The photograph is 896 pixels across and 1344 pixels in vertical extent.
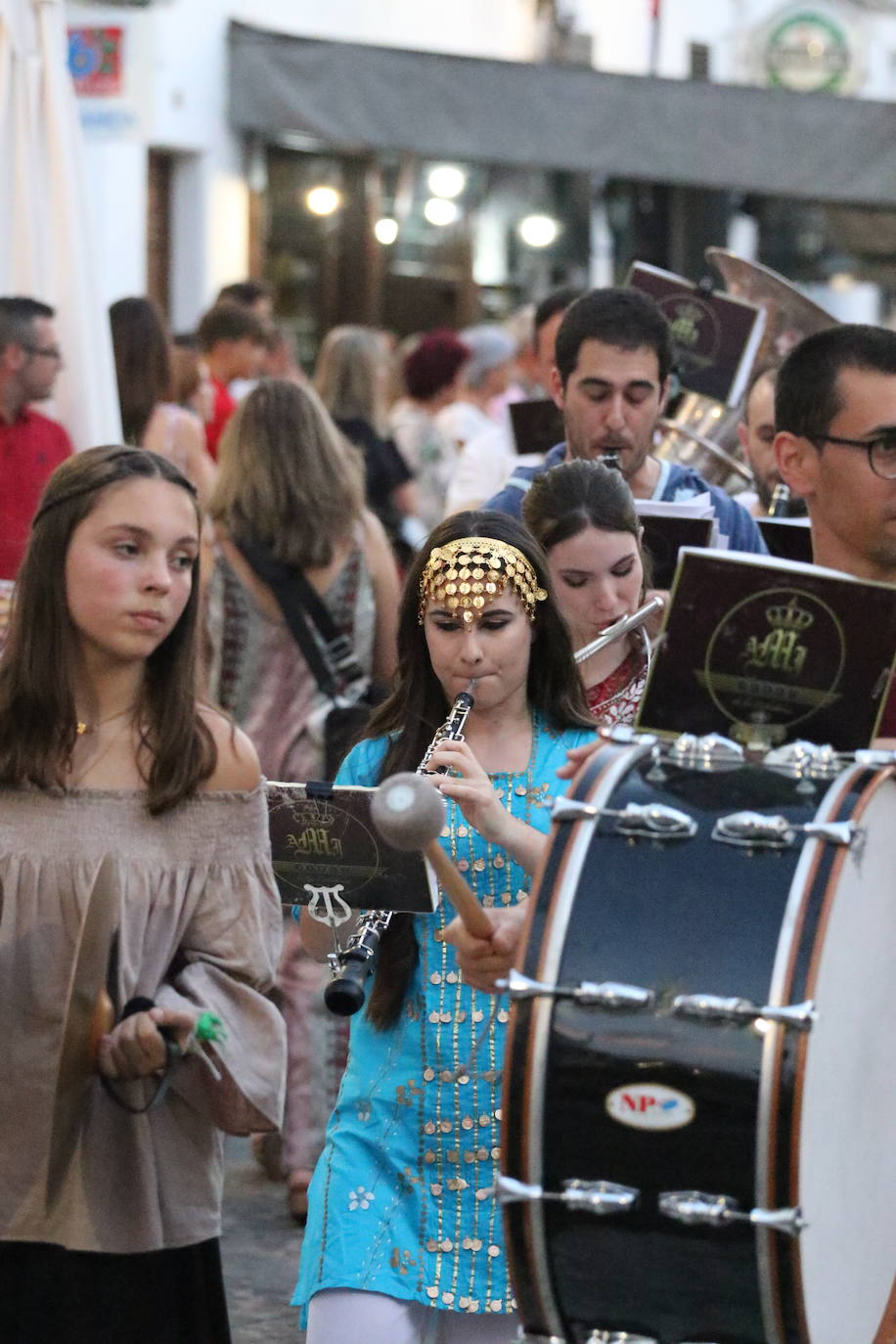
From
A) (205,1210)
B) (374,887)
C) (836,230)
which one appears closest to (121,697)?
(374,887)

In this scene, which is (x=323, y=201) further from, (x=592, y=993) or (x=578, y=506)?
(x=592, y=993)

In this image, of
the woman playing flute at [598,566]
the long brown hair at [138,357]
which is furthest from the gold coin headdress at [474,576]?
the long brown hair at [138,357]

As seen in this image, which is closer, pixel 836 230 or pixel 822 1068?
pixel 822 1068

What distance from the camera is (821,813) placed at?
9.04 feet

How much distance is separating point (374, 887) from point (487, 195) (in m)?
14.4

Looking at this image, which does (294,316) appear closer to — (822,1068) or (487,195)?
Result: (487,195)

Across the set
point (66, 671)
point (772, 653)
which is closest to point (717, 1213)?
point (772, 653)

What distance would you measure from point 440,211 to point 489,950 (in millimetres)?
14168

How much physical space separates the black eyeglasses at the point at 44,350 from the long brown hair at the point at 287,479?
519 millimetres

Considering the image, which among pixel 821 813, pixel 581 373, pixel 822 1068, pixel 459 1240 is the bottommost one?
pixel 459 1240

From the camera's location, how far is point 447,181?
655 inches

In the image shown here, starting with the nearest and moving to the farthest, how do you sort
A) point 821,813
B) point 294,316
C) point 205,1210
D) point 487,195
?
point 821,813 < point 205,1210 < point 294,316 < point 487,195

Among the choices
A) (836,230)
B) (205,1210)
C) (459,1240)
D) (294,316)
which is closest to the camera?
(205,1210)

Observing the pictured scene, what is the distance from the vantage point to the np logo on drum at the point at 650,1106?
2.72 metres
